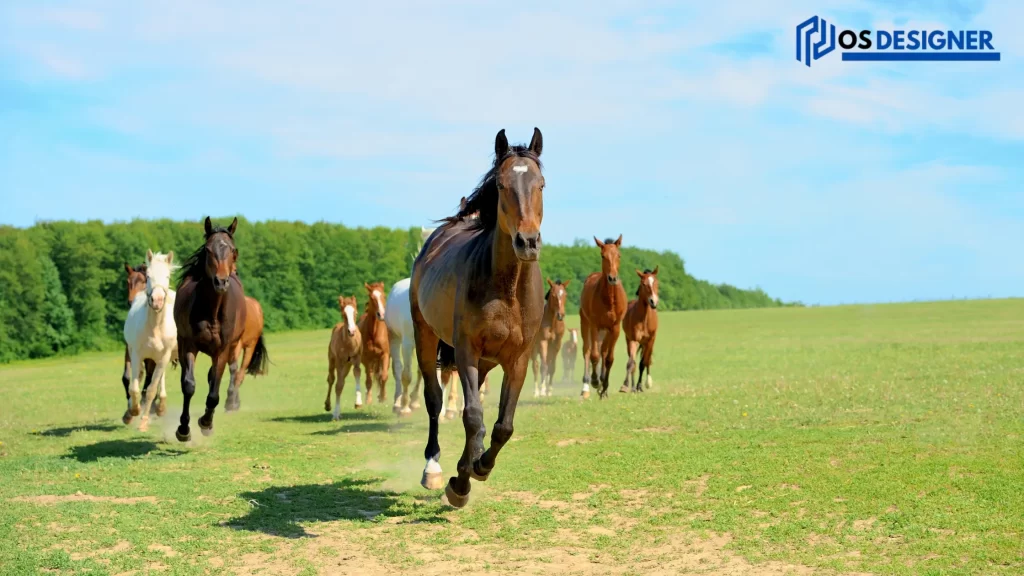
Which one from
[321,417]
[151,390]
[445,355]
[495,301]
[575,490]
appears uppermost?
[495,301]

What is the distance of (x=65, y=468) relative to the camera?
11773 mm

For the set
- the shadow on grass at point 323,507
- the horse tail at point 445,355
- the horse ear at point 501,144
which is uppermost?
the horse ear at point 501,144

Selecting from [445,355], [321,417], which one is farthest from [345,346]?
[445,355]

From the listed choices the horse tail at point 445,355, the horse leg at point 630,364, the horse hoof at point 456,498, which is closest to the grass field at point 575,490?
the horse hoof at point 456,498

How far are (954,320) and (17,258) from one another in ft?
157

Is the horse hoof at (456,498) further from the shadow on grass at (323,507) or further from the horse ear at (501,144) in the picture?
the horse ear at (501,144)

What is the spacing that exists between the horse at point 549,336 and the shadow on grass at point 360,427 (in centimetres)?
552

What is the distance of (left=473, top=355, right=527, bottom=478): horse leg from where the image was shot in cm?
786

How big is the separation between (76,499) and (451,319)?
4736 millimetres

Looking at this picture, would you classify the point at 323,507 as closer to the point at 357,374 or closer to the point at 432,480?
the point at 432,480

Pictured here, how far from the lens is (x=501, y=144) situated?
26.0 ft

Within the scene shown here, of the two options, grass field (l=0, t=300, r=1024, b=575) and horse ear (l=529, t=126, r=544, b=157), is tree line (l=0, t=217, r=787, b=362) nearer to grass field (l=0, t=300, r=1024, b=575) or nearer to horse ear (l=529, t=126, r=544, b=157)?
grass field (l=0, t=300, r=1024, b=575)

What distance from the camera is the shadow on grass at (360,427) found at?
50.0 ft

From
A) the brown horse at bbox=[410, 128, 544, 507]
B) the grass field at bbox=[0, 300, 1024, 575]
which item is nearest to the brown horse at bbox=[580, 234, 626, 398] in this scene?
the grass field at bbox=[0, 300, 1024, 575]
